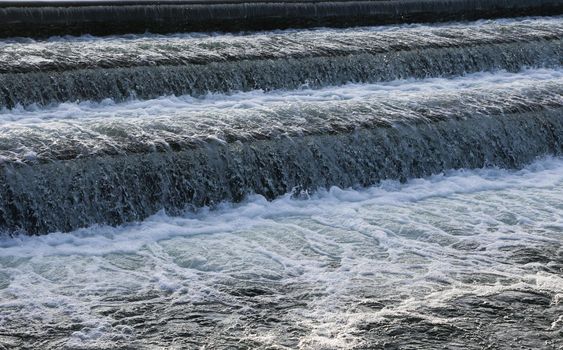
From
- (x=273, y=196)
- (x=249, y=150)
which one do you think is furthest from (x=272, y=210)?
(x=249, y=150)

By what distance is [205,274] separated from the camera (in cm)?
545

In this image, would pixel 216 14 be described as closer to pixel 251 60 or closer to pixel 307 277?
pixel 251 60

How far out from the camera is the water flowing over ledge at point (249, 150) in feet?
20.2

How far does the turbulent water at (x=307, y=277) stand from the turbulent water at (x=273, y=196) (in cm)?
2

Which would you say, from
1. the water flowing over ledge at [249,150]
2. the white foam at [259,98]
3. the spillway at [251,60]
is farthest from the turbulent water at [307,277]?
the spillway at [251,60]

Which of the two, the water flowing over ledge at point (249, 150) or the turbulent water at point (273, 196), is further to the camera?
the water flowing over ledge at point (249, 150)

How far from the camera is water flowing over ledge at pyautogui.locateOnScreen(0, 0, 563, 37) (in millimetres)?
9477

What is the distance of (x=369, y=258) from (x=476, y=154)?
252 cm

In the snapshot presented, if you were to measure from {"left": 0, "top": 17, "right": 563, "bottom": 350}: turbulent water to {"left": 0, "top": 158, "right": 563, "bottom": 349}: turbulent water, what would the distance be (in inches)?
0.7

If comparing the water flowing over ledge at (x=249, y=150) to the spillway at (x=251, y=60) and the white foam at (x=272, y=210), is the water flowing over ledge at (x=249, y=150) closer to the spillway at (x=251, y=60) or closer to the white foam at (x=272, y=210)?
the white foam at (x=272, y=210)

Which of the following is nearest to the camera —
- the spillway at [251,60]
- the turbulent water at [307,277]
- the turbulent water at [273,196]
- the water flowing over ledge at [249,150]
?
the turbulent water at [307,277]

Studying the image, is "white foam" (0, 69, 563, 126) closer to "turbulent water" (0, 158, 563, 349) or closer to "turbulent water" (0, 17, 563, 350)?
"turbulent water" (0, 17, 563, 350)

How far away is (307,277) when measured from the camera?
543cm

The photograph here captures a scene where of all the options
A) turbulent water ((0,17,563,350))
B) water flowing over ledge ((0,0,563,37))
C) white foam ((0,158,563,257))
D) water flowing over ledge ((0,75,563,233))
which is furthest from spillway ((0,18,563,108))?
white foam ((0,158,563,257))
